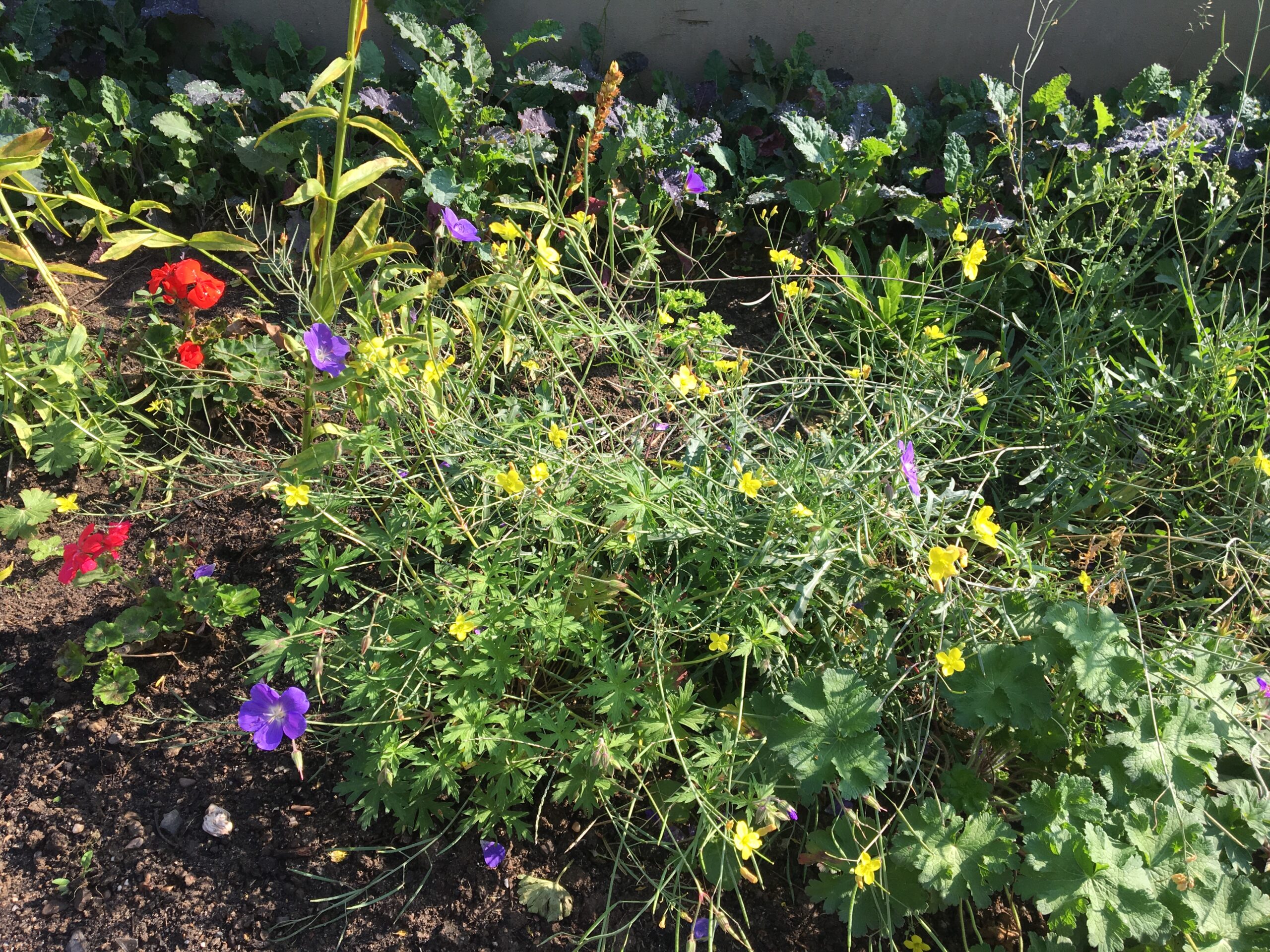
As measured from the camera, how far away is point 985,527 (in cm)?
142

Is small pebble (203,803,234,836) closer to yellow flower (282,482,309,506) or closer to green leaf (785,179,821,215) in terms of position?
yellow flower (282,482,309,506)

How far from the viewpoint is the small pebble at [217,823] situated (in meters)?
1.67

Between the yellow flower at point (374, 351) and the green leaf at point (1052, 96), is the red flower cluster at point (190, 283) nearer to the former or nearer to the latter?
the yellow flower at point (374, 351)

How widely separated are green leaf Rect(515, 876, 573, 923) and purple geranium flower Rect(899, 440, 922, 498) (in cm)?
95

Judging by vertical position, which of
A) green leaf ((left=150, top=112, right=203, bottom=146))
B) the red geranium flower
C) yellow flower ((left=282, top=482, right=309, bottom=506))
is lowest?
the red geranium flower

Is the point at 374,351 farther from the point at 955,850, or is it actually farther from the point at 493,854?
the point at 955,850

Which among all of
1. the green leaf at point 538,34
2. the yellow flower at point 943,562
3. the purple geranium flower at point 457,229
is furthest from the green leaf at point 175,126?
the yellow flower at point 943,562

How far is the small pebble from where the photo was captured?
167cm

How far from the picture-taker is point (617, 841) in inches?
67.2

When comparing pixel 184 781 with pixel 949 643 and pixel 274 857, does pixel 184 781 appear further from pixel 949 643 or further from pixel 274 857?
pixel 949 643

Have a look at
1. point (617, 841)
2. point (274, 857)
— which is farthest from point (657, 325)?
point (274, 857)

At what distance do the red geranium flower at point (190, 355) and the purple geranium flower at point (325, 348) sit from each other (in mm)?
583

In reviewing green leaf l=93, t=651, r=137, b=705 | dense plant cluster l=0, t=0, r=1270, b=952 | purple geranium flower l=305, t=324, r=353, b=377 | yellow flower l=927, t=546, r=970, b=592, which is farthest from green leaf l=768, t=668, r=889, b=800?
green leaf l=93, t=651, r=137, b=705

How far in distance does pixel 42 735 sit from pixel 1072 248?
2.95m
